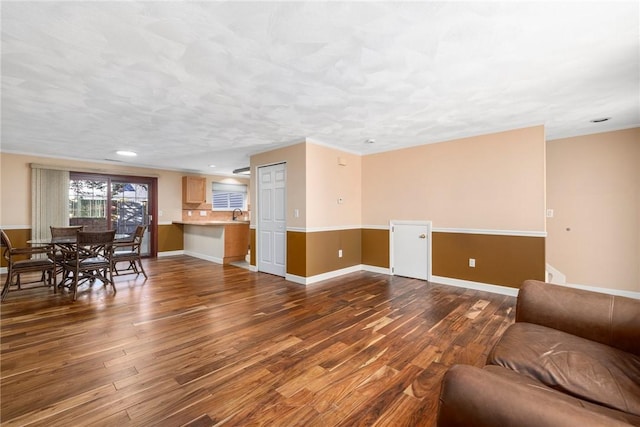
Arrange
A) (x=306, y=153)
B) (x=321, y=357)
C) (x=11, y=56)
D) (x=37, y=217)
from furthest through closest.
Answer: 1. (x=37, y=217)
2. (x=306, y=153)
3. (x=321, y=357)
4. (x=11, y=56)

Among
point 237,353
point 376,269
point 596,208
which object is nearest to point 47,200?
point 237,353

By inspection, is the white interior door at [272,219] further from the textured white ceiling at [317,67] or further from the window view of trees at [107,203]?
the window view of trees at [107,203]

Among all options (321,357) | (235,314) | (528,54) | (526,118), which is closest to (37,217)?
(235,314)

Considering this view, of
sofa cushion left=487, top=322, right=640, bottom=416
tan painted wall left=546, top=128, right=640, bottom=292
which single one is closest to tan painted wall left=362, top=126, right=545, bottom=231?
tan painted wall left=546, top=128, right=640, bottom=292

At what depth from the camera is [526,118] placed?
345 cm

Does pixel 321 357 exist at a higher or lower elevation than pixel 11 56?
lower

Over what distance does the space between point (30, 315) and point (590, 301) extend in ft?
16.8

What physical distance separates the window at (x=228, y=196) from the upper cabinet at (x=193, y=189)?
18.1 inches

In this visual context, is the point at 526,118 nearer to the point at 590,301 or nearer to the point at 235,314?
the point at 590,301

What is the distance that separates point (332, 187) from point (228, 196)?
15.7 feet

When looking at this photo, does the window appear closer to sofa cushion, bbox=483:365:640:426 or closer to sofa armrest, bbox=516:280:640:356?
sofa armrest, bbox=516:280:640:356

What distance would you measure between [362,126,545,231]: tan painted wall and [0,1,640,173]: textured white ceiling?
35cm

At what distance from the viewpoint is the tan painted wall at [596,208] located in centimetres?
377

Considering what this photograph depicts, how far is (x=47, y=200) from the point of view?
18.1 ft
